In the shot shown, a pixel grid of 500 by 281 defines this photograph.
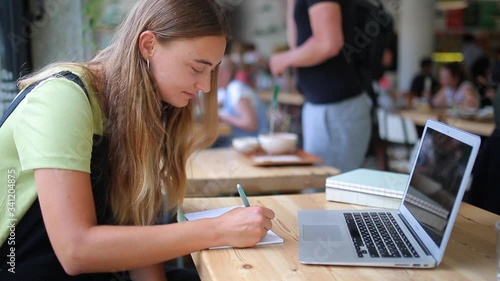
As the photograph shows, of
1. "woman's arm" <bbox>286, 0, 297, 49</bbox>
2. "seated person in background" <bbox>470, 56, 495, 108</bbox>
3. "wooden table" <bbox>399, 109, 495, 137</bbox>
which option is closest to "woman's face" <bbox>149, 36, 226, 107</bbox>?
"woman's arm" <bbox>286, 0, 297, 49</bbox>

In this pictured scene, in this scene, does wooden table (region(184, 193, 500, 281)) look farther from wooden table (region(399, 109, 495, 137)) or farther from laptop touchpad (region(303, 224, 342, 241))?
wooden table (region(399, 109, 495, 137))

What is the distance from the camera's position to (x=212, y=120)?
1484mm

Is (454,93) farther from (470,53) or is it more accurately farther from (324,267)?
(324,267)

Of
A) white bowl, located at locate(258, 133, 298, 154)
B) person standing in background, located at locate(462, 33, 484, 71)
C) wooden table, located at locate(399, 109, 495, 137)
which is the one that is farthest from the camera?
person standing in background, located at locate(462, 33, 484, 71)

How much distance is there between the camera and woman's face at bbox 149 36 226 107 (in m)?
1.14

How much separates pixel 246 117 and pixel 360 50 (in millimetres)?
1179

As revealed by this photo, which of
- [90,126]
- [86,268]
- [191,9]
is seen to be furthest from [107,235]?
[191,9]

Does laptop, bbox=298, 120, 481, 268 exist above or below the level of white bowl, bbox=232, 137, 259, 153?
above

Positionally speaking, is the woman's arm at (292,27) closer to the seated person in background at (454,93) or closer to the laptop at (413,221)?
the laptop at (413,221)

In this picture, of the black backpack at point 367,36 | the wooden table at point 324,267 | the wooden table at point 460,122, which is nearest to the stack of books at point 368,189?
the wooden table at point 324,267

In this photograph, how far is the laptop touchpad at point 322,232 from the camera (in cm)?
107

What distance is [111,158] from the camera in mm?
1187

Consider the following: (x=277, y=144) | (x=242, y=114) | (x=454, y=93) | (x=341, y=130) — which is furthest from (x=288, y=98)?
(x=277, y=144)

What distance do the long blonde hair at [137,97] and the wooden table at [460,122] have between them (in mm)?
2442
